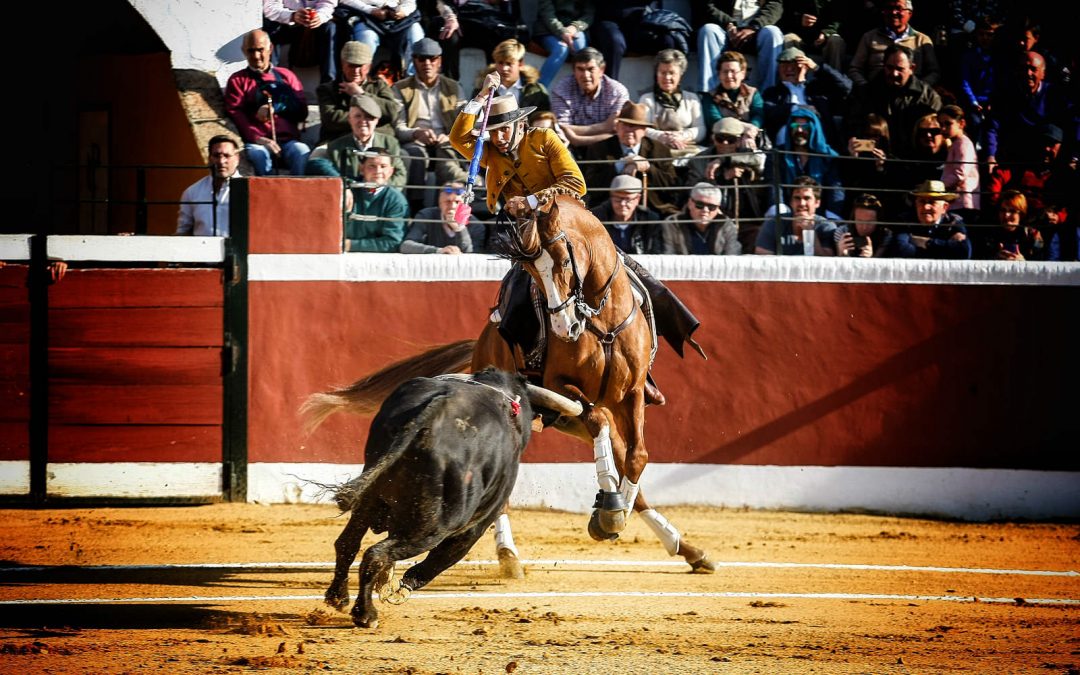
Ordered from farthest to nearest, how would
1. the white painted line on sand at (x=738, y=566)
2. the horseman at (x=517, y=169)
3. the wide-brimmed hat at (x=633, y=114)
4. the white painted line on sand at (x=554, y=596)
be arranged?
the wide-brimmed hat at (x=633, y=114) < the white painted line on sand at (x=738, y=566) < the horseman at (x=517, y=169) < the white painted line on sand at (x=554, y=596)

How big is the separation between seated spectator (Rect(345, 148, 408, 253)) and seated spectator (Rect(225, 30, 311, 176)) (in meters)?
Answer: 0.93

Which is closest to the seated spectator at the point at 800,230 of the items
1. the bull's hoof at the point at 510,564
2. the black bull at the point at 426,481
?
the bull's hoof at the point at 510,564

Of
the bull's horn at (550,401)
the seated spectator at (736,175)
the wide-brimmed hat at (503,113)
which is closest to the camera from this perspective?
the bull's horn at (550,401)

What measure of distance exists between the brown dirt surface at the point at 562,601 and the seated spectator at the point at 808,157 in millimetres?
3014

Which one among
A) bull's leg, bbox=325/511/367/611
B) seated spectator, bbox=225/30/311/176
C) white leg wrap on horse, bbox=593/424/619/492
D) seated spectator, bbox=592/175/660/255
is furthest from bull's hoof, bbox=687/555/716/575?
seated spectator, bbox=225/30/311/176

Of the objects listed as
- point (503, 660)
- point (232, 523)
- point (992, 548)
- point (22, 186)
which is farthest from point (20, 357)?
point (992, 548)

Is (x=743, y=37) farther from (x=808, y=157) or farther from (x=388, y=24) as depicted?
(x=388, y=24)

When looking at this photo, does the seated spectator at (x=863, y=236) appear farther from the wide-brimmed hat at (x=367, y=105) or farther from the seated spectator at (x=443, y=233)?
the wide-brimmed hat at (x=367, y=105)

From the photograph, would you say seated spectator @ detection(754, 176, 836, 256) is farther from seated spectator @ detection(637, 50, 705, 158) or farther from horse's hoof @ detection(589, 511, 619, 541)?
horse's hoof @ detection(589, 511, 619, 541)

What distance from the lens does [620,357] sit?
7797 millimetres

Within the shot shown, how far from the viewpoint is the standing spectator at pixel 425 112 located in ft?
38.5

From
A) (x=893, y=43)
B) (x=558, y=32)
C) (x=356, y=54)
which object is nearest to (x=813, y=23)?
(x=893, y=43)

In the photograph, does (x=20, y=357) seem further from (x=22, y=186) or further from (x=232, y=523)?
(x=22, y=186)

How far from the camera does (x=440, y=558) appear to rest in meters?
6.06
